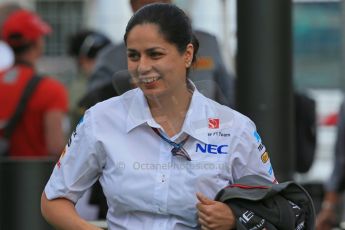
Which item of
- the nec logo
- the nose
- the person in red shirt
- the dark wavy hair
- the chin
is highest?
the dark wavy hair

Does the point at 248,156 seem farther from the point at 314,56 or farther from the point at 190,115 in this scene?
the point at 314,56

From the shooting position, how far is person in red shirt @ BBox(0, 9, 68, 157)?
6.93 meters

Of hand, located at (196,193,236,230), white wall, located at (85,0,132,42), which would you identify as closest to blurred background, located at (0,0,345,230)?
white wall, located at (85,0,132,42)

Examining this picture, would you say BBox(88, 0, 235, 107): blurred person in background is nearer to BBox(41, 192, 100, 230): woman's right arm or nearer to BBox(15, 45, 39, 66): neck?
BBox(15, 45, 39, 66): neck

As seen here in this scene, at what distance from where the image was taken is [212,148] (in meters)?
3.82

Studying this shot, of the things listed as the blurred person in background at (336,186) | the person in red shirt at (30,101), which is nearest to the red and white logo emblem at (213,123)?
the blurred person in background at (336,186)

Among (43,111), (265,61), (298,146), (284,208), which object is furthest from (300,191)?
(298,146)

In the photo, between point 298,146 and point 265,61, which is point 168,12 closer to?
point 265,61

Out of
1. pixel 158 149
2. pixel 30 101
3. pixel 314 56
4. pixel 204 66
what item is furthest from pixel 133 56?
pixel 314 56

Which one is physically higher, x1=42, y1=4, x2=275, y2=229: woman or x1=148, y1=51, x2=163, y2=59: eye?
x1=148, y1=51, x2=163, y2=59: eye

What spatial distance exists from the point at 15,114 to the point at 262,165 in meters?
3.23

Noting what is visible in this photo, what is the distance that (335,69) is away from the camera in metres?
16.0

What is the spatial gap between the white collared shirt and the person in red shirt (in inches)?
119

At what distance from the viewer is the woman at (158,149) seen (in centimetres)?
376
